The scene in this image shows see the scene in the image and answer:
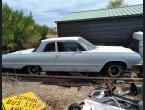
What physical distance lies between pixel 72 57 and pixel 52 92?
1.95 meters

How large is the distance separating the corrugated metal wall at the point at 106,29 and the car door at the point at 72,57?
596 cm

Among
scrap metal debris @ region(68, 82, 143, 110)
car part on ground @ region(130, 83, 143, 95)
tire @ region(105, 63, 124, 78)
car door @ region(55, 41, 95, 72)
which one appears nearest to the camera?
scrap metal debris @ region(68, 82, 143, 110)

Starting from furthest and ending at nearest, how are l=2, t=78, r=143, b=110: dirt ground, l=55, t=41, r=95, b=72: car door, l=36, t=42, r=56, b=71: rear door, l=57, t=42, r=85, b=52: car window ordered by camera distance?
l=36, t=42, r=56, b=71: rear door → l=57, t=42, r=85, b=52: car window → l=55, t=41, r=95, b=72: car door → l=2, t=78, r=143, b=110: dirt ground

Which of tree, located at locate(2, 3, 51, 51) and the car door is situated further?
tree, located at locate(2, 3, 51, 51)

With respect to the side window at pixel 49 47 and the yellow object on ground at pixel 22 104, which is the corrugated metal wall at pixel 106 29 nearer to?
the side window at pixel 49 47

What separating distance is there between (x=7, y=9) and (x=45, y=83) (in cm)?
775

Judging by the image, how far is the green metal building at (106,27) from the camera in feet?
47.8

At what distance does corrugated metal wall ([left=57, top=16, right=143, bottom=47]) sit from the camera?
14555 millimetres

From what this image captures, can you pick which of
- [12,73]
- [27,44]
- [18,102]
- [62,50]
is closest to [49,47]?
[62,50]

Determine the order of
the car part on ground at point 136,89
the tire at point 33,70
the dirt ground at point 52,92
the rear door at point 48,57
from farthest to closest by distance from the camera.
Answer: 1. the tire at point 33,70
2. the rear door at point 48,57
3. the car part on ground at point 136,89
4. the dirt ground at point 52,92

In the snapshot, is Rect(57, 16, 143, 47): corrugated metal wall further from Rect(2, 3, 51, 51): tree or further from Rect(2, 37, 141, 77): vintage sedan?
Rect(2, 37, 141, 77): vintage sedan

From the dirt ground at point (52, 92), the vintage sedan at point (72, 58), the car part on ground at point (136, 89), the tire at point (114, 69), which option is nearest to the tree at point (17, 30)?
the vintage sedan at point (72, 58)

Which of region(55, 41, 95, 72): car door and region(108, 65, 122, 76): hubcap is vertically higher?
region(55, 41, 95, 72): car door

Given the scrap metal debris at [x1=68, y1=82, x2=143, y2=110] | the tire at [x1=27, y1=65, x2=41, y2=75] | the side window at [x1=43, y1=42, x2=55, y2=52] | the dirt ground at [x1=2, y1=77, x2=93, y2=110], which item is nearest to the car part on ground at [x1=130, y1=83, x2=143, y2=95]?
the scrap metal debris at [x1=68, y1=82, x2=143, y2=110]
